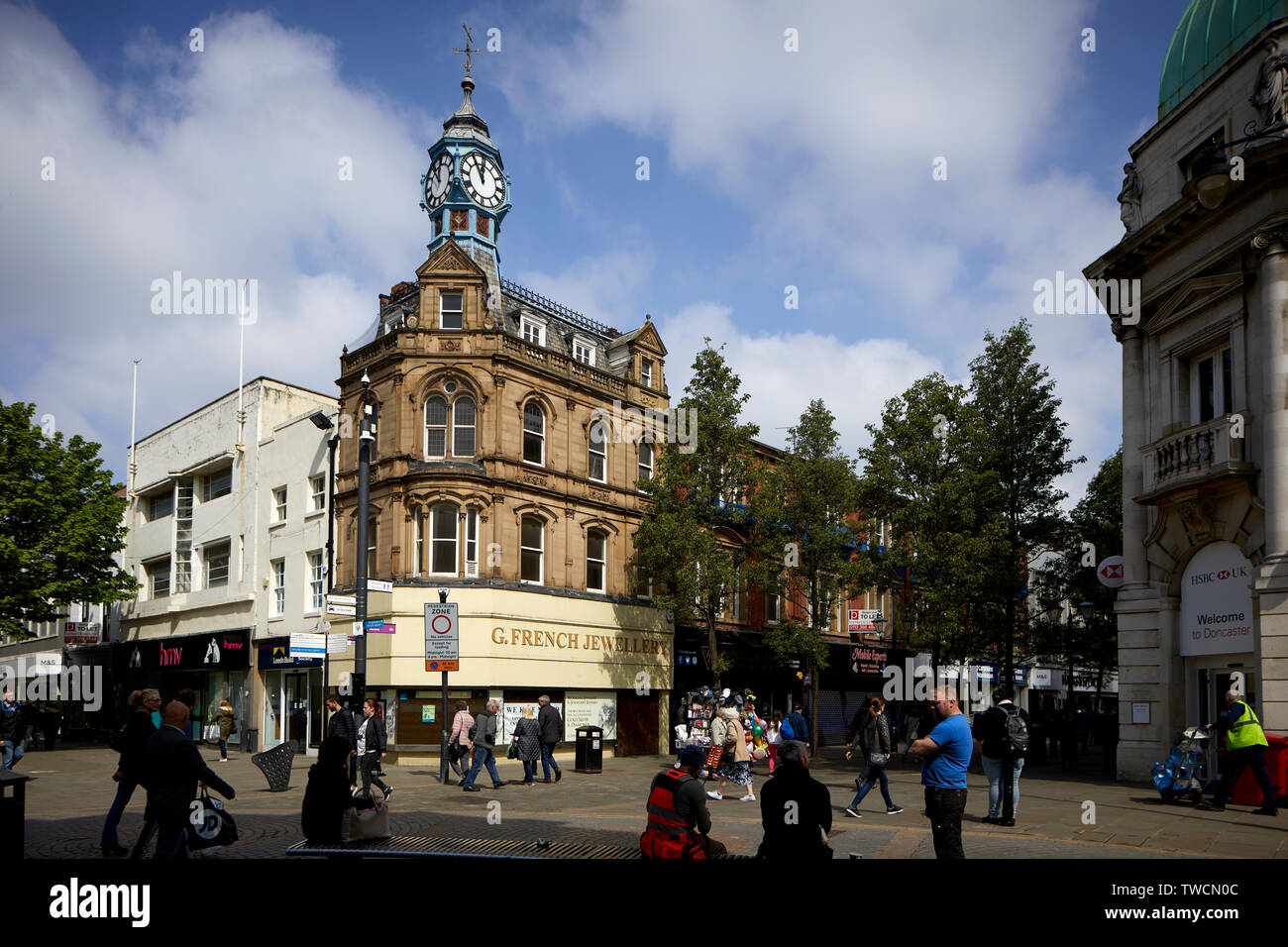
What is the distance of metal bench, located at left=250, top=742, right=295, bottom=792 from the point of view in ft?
61.4

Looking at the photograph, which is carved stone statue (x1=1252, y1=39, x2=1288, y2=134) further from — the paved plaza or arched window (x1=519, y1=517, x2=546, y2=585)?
arched window (x1=519, y1=517, x2=546, y2=585)

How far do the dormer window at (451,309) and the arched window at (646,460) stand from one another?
7.92m

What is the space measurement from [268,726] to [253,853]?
932 inches

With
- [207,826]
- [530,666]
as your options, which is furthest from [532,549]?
[207,826]

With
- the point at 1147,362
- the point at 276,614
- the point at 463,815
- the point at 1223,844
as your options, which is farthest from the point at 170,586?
the point at 1223,844

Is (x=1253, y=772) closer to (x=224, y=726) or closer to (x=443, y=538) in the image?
(x=443, y=538)

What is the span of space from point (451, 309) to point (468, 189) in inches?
218

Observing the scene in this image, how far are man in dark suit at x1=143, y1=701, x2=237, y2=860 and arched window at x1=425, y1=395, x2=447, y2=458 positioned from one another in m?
21.2

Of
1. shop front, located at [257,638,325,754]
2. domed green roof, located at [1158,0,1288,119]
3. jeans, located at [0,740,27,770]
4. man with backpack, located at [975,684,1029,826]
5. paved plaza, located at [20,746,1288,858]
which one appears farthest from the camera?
shop front, located at [257,638,325,754]

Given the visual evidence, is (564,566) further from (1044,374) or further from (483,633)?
(1044,374)

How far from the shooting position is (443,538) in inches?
1166

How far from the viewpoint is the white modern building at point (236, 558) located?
3297 centimetres

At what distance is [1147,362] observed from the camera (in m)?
22.1

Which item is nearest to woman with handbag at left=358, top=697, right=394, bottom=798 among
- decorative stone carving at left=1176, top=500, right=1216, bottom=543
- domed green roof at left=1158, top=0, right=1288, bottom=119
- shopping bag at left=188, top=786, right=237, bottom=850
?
shopping bag at left=188, top=786, right=237, bottom=850
